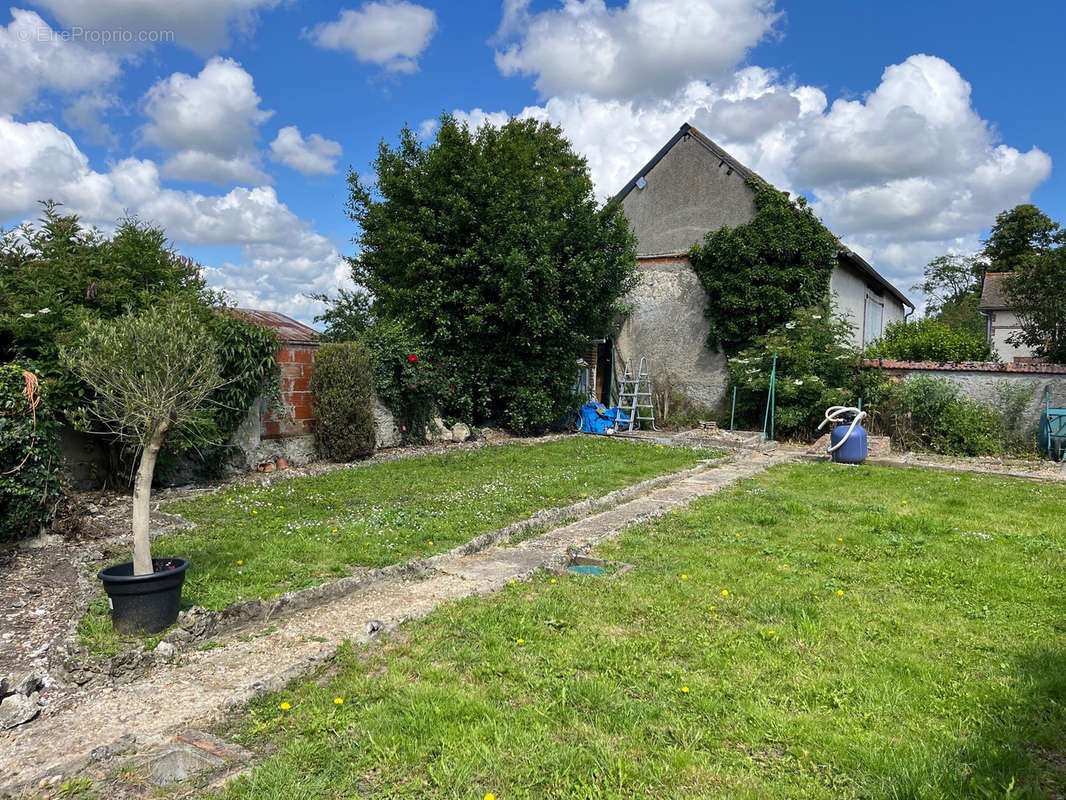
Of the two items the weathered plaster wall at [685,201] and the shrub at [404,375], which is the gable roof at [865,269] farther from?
the shrub at [404,375]

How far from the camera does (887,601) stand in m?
4.27

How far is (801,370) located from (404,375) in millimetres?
8007

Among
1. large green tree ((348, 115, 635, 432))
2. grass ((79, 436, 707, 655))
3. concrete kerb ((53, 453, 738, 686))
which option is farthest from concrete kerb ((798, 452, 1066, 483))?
concrete kerb ((53, 453, 738, 686))

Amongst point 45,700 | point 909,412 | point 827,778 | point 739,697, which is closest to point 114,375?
point 45,700

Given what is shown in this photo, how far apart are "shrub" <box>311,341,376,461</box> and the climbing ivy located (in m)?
8.64

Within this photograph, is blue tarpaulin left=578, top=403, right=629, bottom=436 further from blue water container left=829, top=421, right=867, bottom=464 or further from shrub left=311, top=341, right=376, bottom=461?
A: shrub left=311, top=341, right=376, bottom=461

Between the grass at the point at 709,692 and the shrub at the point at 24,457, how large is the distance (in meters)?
3.64

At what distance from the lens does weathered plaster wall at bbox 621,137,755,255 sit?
608 inches

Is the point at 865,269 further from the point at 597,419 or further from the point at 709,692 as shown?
the point at 709,692

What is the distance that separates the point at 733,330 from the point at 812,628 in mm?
11810

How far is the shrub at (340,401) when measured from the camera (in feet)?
32.1

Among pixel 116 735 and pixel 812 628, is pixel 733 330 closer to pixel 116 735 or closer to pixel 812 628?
pixel 812 628

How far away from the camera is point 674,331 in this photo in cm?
1597

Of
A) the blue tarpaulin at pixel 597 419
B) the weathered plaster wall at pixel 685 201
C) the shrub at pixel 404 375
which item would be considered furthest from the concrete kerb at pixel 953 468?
the shrub at pixel 404 375
